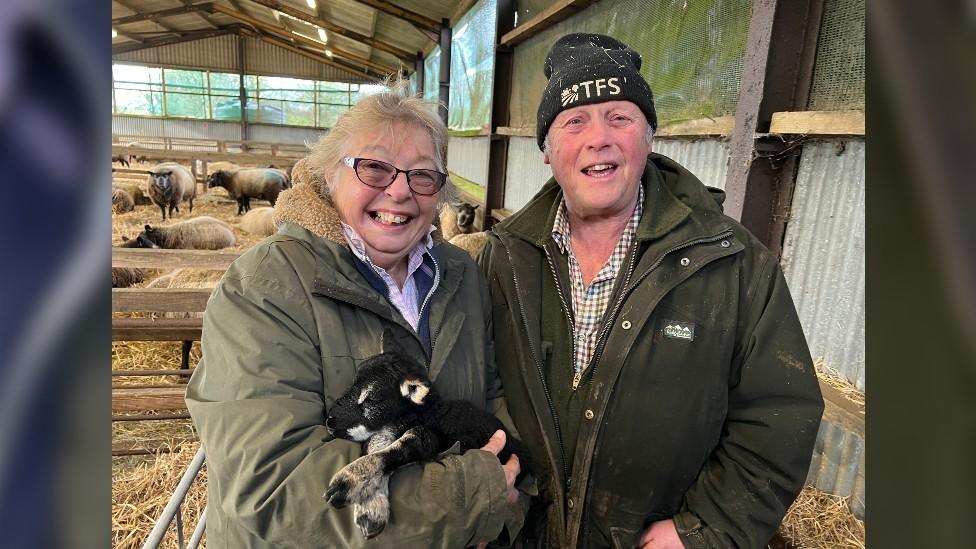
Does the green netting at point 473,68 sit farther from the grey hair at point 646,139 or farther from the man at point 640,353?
the man at point 640,353

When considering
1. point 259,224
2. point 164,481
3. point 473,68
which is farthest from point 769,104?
point 259,224

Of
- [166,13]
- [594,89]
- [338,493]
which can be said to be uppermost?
[166,13]

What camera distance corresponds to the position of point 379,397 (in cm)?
165

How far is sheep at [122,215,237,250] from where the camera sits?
34.0ft

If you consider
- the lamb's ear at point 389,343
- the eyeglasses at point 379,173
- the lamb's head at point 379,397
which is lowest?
the lamb's head at point 379,397

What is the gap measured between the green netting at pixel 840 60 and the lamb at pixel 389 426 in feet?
8.75

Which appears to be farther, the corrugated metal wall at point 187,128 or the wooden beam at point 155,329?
the corrugated metal wall at point 187,128

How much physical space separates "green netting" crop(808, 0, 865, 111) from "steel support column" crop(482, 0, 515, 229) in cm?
738

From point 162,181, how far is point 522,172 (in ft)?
36.4

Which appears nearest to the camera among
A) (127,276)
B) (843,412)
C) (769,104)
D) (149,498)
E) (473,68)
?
(843,412)

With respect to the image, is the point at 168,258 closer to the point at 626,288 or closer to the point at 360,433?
the point at 360,433

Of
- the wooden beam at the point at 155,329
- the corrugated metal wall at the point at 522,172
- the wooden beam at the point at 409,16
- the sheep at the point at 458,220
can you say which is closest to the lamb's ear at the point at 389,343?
the wooden beam at the point at 155,329

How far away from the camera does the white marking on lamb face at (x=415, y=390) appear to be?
1.70 metres
